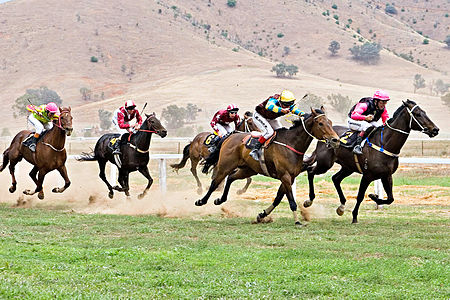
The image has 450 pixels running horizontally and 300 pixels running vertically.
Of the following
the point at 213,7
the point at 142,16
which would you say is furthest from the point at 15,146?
the point at 213,7

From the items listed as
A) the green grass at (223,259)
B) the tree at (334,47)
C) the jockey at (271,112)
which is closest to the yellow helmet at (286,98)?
the jockey at (271,112)

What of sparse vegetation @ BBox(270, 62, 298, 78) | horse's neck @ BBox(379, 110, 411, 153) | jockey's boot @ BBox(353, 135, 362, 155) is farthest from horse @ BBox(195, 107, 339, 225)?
sparse vegetation @ BBox(270, 62, 298, 78)

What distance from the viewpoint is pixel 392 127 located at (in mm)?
11953

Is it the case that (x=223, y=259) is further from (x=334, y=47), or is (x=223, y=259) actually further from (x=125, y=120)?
(x=334, y=47)

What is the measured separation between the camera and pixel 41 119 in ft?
54.0

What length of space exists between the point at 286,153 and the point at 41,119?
7013 mm

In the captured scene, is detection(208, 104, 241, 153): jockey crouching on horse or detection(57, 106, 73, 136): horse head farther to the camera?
detection(208, 104, 241, 153): jockey crouching on horse

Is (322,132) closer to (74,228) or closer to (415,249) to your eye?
(415,249)

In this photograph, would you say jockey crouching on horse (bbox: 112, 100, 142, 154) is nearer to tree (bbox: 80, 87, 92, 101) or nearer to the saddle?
the saddle

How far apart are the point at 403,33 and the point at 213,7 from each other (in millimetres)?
38399

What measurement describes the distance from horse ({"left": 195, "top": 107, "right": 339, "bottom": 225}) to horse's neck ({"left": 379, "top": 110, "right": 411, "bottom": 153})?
1.02 meters

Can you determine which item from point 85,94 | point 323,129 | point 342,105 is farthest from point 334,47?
point 323,129

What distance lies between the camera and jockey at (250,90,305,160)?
12.2 meters

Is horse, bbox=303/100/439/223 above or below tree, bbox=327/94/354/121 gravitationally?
above
